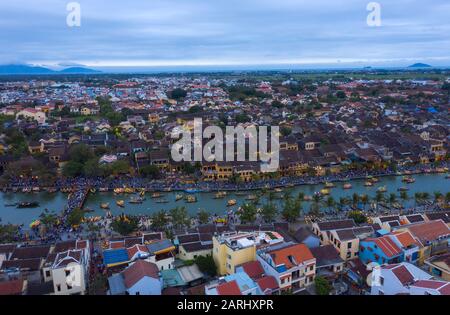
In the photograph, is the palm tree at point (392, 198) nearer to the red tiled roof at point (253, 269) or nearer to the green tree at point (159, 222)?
the red tiled roof at point (253, 269)

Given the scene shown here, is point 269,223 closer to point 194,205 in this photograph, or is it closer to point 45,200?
point 194,205

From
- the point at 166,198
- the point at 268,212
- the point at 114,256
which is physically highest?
the point at 268,212

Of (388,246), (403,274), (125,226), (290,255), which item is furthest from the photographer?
(125,226)

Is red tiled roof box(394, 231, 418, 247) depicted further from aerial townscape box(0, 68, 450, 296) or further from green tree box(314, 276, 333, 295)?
green tree box(314, 276, 333, 295)

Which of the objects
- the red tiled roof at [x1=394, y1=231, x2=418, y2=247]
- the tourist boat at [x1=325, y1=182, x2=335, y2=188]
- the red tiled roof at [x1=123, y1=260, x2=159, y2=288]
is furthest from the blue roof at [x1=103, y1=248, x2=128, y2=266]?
the tourist boat at [x1=325, y1=182, x2=335, y2=188]

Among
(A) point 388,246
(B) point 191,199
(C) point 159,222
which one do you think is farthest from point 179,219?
(A) point 388,246

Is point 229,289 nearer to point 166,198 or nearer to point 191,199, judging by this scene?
point 191,199
